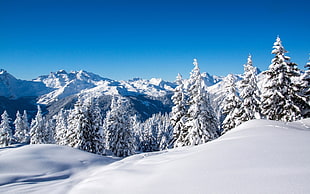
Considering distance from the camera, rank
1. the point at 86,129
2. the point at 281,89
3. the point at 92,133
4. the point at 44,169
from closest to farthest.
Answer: the point at 44,169 < the point at 281,89 < the point at 86,129 < the point at 92,133

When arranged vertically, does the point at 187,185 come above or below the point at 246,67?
below

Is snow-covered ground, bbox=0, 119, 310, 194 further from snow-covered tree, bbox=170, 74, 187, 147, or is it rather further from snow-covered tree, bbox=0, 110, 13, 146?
snow-covered tree, bbox=0, 110, 13, 146

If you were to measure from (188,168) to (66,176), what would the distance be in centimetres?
507

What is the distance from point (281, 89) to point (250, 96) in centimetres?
465

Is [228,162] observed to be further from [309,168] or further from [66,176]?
→ [66,176]

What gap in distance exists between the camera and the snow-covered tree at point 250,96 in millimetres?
24058

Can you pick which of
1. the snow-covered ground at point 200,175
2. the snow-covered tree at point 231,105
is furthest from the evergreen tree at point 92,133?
the snow-covered ground at point 200,175

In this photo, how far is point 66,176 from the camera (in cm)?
751

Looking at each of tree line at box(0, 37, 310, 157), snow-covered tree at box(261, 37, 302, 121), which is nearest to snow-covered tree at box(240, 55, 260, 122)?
tree line at box(0, 37, 310, 157)

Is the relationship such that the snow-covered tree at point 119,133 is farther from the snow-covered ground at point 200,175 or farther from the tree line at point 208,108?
the snow-covered ground at point 200,175

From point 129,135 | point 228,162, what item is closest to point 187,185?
point 228,162

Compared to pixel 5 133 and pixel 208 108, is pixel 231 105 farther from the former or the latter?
pixel 5 133

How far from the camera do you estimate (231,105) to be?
25.8 metres

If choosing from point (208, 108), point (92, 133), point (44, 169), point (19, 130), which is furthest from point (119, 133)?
point (19, 130)
